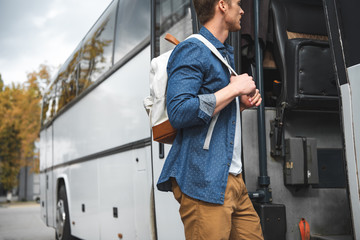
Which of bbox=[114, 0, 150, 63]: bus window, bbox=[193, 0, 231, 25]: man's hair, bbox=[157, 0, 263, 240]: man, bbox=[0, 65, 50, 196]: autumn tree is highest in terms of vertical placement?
bbox=[0, 65, 50, 196]: autumn tree

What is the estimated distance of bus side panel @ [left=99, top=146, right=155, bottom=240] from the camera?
164 inches

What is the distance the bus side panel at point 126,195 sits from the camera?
13.7ft

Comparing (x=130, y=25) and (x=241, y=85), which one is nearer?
(x=241, y=85)

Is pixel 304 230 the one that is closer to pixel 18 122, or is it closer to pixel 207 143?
pixel 207 143

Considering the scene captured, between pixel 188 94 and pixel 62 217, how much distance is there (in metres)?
6.03

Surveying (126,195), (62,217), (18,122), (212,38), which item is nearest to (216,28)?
(212,38)

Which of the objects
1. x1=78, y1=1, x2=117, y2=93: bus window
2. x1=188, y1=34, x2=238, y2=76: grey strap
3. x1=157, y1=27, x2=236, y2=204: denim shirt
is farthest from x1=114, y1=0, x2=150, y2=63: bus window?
x1=157, y1=27, x2=236, y2=204: denim shirt

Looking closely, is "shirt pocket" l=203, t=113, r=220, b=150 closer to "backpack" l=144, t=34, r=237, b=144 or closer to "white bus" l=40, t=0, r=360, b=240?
"backpack" l=144, t=34, r=237, b=144

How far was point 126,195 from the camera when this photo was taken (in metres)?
4.66

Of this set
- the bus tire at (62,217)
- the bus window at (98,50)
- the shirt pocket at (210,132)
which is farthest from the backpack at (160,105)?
the bus tire at (62,217)

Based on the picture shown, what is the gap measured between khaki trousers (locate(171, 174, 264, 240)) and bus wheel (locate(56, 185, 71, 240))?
18.3 ft

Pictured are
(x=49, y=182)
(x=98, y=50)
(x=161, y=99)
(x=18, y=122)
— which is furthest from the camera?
(x=18, y=122)

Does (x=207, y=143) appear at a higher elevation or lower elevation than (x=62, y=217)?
higher

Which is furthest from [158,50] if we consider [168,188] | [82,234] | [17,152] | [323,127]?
[17,152]
